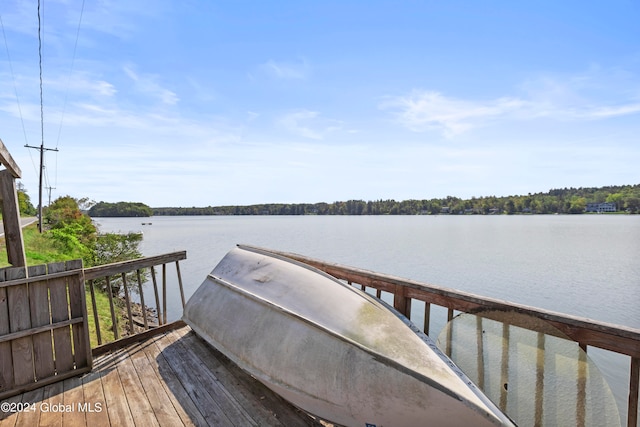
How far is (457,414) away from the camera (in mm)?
1715

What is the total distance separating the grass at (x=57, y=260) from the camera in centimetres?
885

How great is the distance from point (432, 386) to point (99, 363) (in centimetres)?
317

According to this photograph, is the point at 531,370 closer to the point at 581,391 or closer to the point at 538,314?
the point at 581,391

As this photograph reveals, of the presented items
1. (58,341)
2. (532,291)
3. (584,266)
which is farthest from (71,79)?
(584,266)

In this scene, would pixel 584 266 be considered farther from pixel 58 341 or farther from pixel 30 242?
pixel 30 242

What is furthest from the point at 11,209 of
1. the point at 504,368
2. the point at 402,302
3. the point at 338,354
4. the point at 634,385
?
A: the point at 634,385

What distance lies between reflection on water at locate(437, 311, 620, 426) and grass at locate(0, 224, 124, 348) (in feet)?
23.2

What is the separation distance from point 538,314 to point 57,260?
1785cm

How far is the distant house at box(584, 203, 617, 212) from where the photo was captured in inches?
3543

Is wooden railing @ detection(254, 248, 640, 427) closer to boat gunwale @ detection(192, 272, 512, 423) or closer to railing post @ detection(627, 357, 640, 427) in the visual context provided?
railing post @ detection(627, 357, 640, 427)

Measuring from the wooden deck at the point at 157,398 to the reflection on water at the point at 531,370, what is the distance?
1.22m

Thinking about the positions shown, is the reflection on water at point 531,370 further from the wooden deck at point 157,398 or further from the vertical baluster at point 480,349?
the wooden deck at point 157,398

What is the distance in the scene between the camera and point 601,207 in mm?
92312

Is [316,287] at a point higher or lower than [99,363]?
higher
